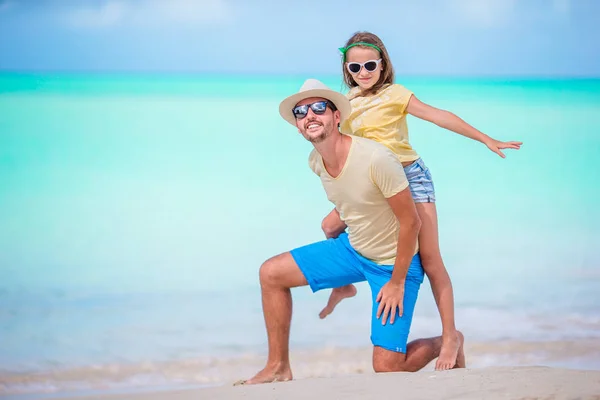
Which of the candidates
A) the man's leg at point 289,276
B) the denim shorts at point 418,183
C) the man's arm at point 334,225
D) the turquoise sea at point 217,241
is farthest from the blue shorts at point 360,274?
the turquoise sea at point 217,241

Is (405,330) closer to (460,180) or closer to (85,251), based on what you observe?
(85,251)

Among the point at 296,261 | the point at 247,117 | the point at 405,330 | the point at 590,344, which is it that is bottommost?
the point at 590,344

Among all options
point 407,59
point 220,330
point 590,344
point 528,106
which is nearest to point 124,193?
point 220,330

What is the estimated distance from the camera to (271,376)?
344 cm

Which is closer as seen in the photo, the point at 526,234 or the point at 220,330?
the point at 220,330

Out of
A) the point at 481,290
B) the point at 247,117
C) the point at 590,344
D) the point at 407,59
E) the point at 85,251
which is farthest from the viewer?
the point at 407,59

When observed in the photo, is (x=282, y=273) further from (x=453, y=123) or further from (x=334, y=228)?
(x=453, y=123)

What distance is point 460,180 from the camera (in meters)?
8.28

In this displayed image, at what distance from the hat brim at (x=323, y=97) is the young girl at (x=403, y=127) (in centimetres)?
21

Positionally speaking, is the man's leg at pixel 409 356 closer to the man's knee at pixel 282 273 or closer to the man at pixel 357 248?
the man at pixel 357 248

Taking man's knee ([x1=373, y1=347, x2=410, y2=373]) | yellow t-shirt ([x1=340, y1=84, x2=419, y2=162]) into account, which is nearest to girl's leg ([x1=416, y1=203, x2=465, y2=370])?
man's knee ([x1=373, y1=347, x2=410, y2=373])

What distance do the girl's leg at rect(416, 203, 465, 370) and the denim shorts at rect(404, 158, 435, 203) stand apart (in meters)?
0.03

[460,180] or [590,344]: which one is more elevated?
[460,180]

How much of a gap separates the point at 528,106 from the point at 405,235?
1060cm
